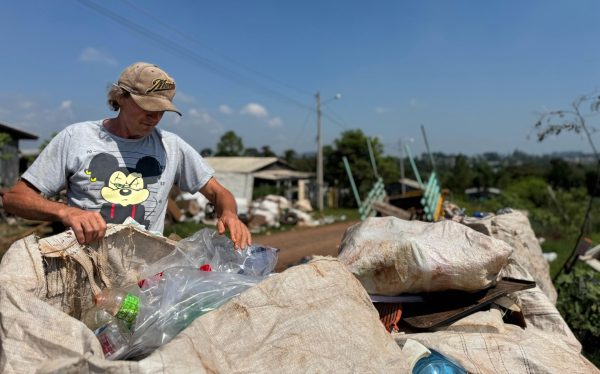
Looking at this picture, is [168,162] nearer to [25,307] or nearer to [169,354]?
[25,307]

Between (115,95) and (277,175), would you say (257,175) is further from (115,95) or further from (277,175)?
(115,95)

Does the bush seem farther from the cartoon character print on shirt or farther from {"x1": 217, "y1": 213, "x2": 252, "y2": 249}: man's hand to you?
the cartoon character print on shirt

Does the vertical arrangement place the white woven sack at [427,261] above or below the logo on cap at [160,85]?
below

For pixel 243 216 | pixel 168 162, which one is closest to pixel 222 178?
pixel 243 216

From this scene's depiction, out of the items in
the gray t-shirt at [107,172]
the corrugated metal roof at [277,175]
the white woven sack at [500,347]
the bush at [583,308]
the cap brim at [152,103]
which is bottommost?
the bush at [583,308]

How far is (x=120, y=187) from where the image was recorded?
1799mm

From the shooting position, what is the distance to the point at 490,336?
1.56 m

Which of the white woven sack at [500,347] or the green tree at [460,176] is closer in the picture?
the white woven sack at [500,347]

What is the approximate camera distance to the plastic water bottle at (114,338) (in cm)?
109

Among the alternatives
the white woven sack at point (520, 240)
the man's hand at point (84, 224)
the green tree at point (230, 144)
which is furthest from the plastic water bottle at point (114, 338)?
the green tree at point (230, 144)

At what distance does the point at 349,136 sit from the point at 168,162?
26.6 m

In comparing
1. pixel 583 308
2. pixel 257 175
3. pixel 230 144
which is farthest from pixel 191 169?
pixel 230 144

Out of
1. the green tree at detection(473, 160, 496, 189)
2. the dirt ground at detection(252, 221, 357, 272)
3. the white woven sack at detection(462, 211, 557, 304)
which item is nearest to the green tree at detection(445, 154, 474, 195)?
the green tree at detection(473, 160, 496, 189)

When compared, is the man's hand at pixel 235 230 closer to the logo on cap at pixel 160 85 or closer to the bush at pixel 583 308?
the logo on cap at pixel 160 85
